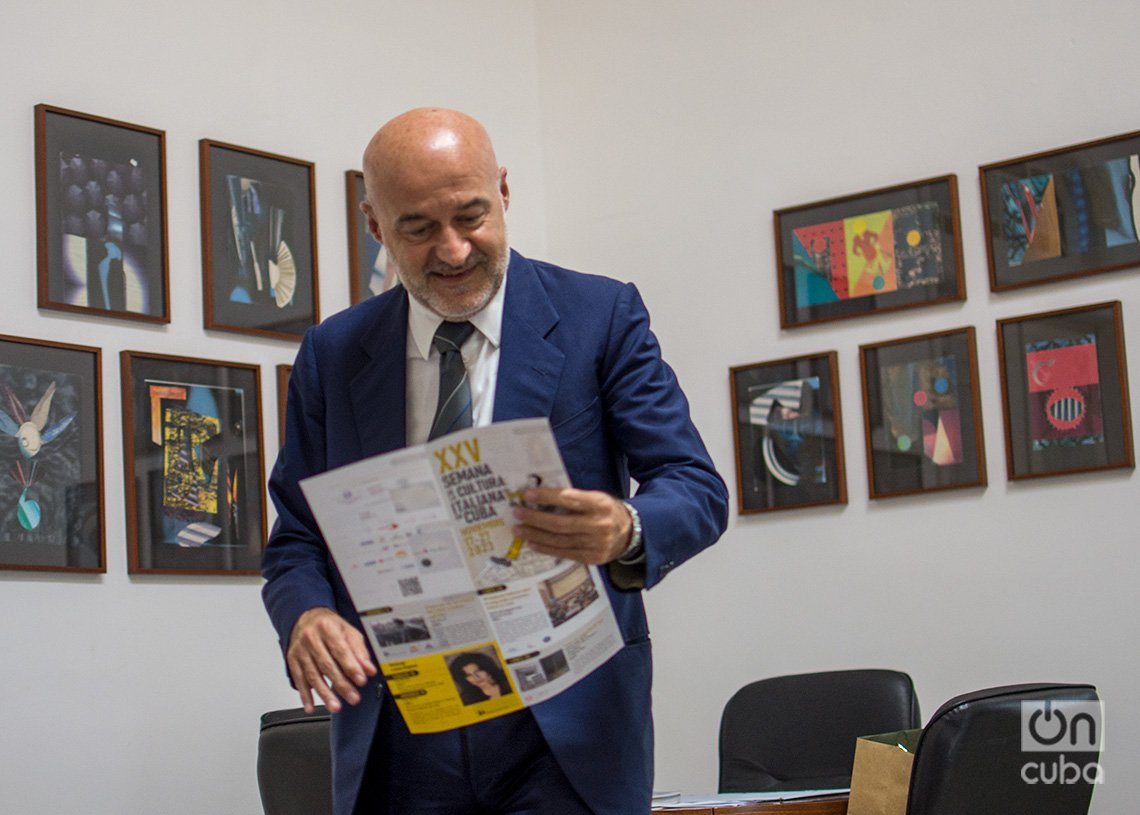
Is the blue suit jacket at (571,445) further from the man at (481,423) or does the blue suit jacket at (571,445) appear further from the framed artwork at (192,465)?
the framed artwork at (192,465)

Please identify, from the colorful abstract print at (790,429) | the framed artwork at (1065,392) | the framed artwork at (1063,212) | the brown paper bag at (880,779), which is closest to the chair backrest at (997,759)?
the brown paper bag at (880,779)

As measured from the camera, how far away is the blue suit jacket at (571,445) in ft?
5.98

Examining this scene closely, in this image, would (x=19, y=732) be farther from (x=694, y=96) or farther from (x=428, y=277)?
(x=694, y=96)

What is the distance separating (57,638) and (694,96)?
3089mm

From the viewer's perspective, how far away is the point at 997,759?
2787 millimetres

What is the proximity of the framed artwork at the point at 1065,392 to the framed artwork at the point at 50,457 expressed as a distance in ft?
9.53

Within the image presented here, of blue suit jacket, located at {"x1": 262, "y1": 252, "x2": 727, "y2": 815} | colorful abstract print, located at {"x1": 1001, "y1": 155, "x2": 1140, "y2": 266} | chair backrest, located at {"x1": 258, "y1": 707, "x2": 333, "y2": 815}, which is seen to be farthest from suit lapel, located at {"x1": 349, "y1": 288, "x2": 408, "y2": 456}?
colorful abstract print, located at {"x1": 1001, "y1": 155, "x2": 1140, "y2": 266}

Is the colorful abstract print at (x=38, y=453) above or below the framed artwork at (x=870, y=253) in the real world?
below

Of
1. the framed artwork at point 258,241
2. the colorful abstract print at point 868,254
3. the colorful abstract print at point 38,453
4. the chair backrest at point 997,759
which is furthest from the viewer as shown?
the colorful abstract print at point 868,254

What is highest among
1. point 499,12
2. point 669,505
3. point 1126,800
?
point 499,12

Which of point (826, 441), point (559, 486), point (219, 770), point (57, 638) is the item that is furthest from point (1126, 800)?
point (559, 486)

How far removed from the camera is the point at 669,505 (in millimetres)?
1786

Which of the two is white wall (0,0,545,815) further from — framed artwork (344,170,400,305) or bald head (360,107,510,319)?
bald head (360,107,510,319)

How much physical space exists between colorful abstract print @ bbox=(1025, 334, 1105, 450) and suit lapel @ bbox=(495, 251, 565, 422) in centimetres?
310
